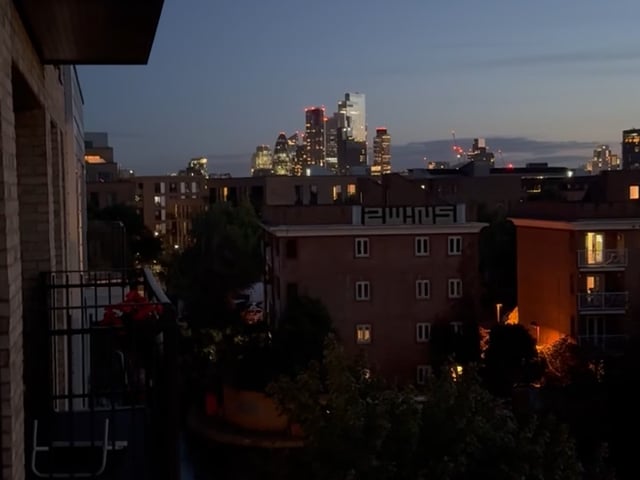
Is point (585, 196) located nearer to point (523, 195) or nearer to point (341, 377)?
point (523, 195)

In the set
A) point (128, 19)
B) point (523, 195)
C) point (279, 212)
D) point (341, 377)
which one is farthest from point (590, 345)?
point (523, 195)

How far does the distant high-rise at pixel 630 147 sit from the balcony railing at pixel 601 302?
74048 mm

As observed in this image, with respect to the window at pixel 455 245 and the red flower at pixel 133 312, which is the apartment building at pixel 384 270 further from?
the red flower at pixel 133 312

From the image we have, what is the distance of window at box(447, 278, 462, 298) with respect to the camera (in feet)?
91.1

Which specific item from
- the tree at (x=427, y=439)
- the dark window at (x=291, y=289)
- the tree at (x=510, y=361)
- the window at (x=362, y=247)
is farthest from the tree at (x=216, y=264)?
the tree at (x=427, y=439)


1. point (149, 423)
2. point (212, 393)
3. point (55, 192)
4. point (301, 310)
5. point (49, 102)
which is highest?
point (49, 102)

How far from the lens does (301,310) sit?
26203mm

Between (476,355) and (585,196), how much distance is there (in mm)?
10106

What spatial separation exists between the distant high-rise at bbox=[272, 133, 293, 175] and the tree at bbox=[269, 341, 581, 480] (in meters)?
102

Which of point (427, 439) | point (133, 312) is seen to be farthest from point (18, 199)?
point (427, 439)

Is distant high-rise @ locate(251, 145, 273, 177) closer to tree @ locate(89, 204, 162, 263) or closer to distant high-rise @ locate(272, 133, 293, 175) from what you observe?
distant high-rise @ locate(272, 133, 293, 175)

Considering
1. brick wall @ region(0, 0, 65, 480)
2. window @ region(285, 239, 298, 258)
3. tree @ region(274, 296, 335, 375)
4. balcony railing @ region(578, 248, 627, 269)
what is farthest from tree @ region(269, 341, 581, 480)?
balcony railing @ region(578, 248, 627, 269)

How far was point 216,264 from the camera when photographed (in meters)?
33.3

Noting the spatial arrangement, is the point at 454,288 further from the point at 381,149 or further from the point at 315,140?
the point at 315,140
